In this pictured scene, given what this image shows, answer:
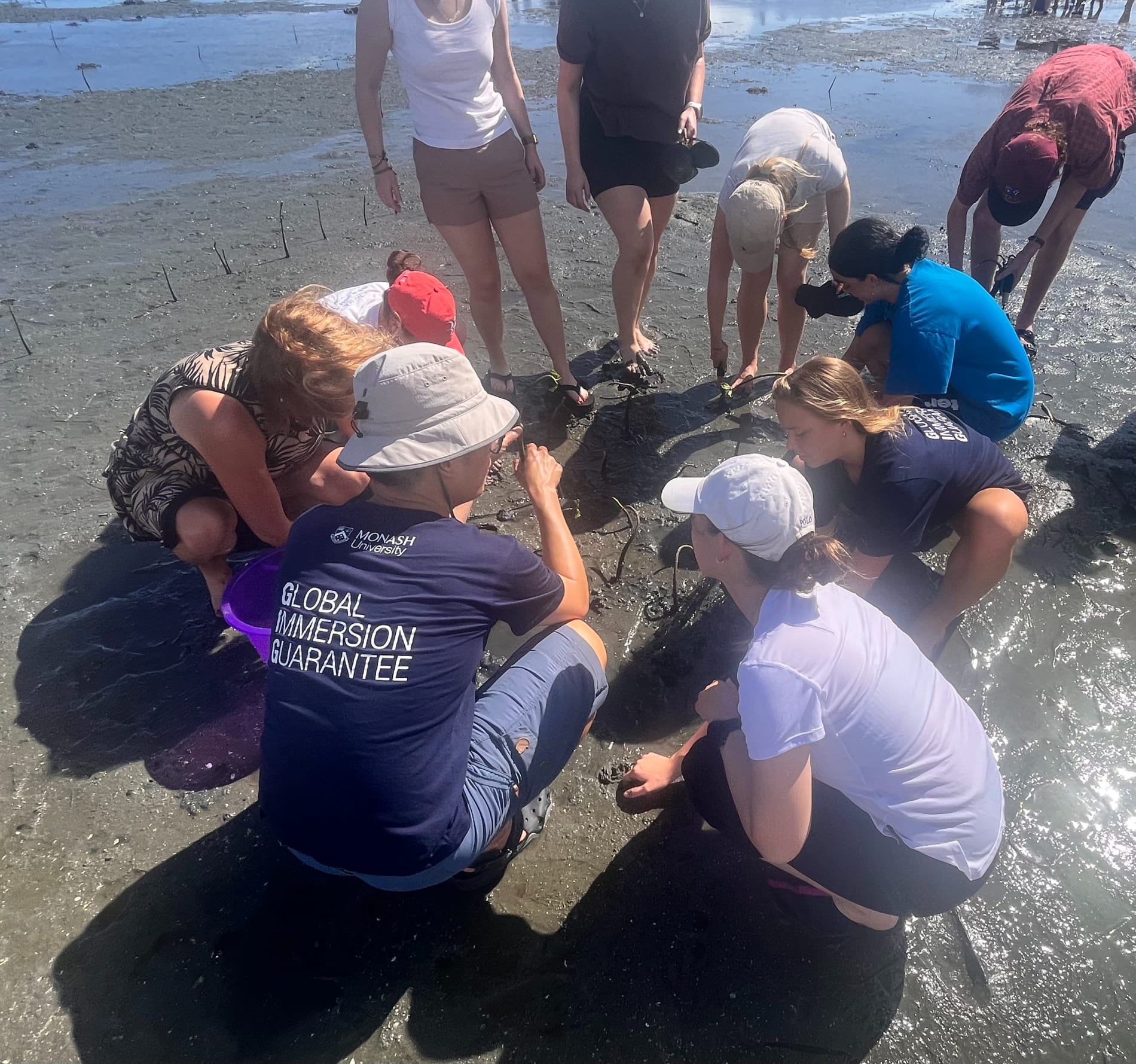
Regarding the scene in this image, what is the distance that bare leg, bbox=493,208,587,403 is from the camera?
364 centimetres

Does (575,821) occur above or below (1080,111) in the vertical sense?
below

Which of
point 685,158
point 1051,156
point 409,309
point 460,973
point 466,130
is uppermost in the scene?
point 466,130

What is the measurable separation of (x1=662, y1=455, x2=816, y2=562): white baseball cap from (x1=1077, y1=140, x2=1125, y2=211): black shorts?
155 inches

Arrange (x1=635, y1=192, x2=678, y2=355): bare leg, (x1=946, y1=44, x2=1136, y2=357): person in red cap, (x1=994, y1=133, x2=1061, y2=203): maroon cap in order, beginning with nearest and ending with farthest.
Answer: (x1=994, y1=133, x2=1061, y2=203): maroon cap, (x1=946, y1=44, x2=1136, y2=357): person in red cap, (x1=635, y1=192, x2=678, y2=355): bare leg

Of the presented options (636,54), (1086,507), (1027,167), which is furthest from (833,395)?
(1027,167)

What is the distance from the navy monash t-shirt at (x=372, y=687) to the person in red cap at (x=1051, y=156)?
12.8ft

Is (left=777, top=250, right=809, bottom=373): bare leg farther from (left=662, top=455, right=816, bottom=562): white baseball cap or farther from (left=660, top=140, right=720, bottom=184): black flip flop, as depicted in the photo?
(left=662, top=455, right=816, bottom=562): white baseball cap

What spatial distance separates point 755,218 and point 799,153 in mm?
543

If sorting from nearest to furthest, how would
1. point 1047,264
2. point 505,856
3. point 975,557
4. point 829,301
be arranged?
1. point 505,856
2. point 975,557
3. point 829,301
4. point 1047,264

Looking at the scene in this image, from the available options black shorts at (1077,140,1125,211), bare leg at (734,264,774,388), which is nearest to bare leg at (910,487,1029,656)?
bare leg at (734,264,774,388)

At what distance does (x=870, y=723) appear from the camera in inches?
63.1

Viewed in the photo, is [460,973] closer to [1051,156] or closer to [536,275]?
[536,275]

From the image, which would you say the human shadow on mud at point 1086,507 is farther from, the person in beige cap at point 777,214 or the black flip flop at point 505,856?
the black flip flop at point 505,856

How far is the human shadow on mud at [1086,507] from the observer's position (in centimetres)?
313
